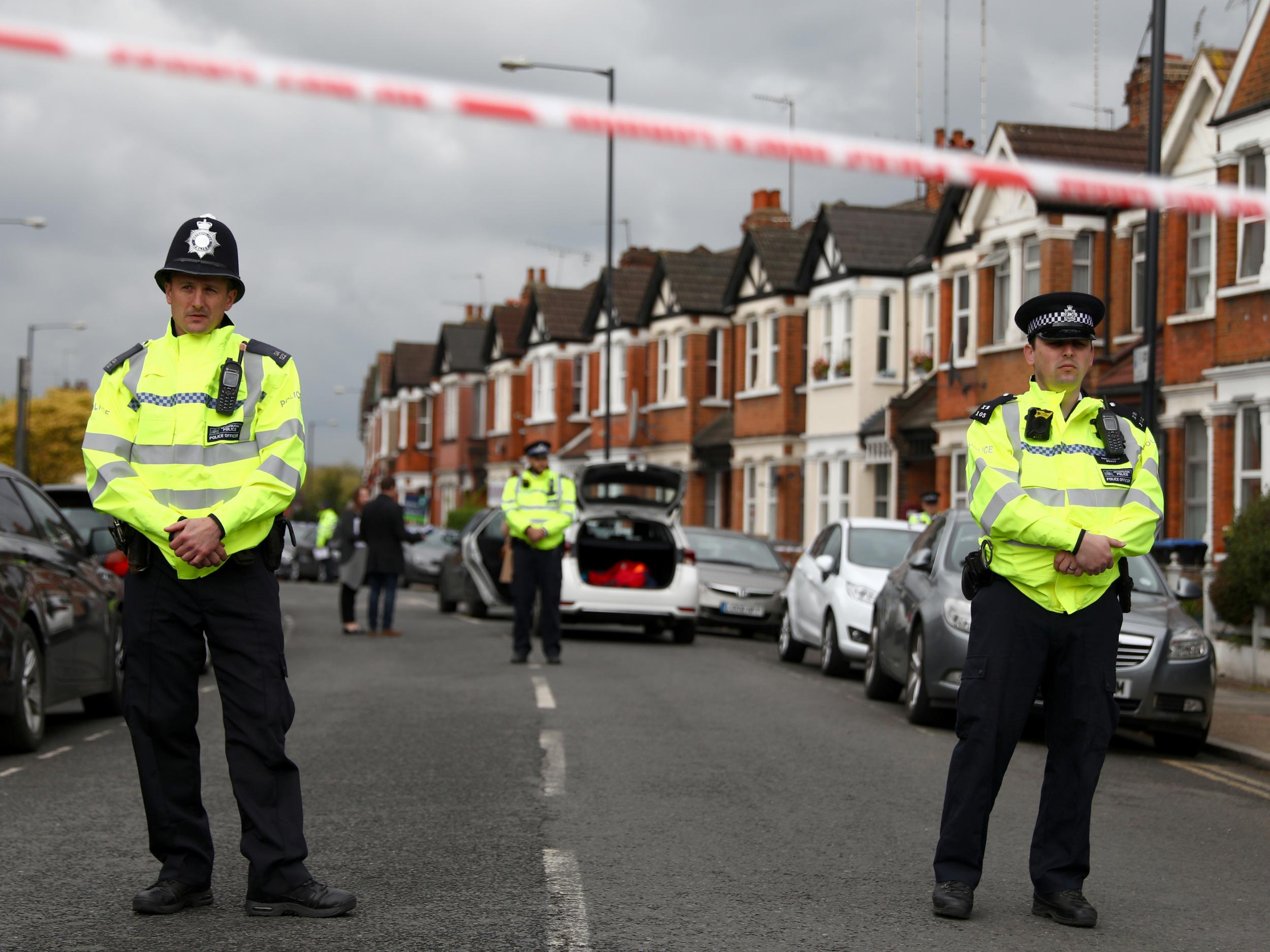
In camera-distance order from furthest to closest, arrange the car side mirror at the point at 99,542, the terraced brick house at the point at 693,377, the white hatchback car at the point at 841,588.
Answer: the terraced brick house at the point at 693,377, the white hatchback car at the point at 841,588, the car side mirror at the point at 99,542

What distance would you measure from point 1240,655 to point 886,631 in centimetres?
590

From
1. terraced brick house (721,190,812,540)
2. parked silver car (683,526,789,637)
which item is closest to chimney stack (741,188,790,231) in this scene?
terraced brick house (721,190,812,540)

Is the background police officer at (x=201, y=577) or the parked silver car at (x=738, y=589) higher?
the background police officer at (x=201, y=577)

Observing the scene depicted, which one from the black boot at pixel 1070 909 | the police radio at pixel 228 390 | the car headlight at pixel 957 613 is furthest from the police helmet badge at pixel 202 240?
the car headlight at pixel 957 613

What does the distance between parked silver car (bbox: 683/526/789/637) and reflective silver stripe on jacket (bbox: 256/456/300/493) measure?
16355mm

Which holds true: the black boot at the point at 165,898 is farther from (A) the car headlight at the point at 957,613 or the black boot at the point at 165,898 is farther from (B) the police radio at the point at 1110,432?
(A) the car headlight at the point at 957,613

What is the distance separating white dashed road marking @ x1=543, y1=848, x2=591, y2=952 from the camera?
17.4 ft

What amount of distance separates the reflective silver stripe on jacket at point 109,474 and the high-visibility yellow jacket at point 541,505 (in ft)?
32.1

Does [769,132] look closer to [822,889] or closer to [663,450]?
[822,889]

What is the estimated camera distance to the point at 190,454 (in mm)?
5410

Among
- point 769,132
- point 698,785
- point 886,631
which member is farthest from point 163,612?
point 886,631

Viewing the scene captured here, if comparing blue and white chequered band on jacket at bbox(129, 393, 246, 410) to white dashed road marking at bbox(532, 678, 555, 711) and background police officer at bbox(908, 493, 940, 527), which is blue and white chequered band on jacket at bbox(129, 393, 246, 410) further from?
background police officer at bbox(908, 493, 940, 527)

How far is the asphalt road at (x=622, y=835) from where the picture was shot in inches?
218

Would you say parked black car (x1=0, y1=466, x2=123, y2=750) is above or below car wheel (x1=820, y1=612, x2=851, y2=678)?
above
